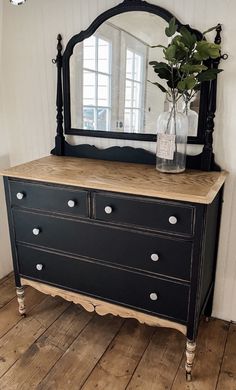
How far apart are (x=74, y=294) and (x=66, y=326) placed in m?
0.26

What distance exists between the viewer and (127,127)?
74.2 inches

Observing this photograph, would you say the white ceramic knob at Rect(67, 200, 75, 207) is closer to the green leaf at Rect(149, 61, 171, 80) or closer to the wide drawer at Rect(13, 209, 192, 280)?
the wide drawer at Rect(13, 209, 192, 280)

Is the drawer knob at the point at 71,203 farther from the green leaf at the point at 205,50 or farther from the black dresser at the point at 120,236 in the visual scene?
the green leaf at the point at 205,50

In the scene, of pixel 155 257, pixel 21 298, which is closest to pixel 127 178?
pixel 155 257

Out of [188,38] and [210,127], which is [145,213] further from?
[188,38]

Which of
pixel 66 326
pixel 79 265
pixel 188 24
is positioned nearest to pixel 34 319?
pixel 66 326

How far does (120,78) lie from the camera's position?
1838 millimetres

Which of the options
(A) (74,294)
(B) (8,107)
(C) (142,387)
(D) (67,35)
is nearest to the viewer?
(C) (142,387)

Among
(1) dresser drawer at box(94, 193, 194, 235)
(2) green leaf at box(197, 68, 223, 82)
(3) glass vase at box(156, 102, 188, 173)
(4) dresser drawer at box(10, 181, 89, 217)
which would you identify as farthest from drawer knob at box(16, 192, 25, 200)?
(2) green leaf at box(197, 68, 223, 82)

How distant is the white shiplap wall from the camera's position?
1.62m

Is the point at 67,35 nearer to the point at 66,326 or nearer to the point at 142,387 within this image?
the point at 66,326

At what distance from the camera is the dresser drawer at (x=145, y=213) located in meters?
1.39

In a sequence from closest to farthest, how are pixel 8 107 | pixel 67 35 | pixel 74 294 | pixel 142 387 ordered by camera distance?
pixel 142 387 < pixel 74 294 < pixel 67 35 < pixel 8 107

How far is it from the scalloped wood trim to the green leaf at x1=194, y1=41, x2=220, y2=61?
1.23 m
